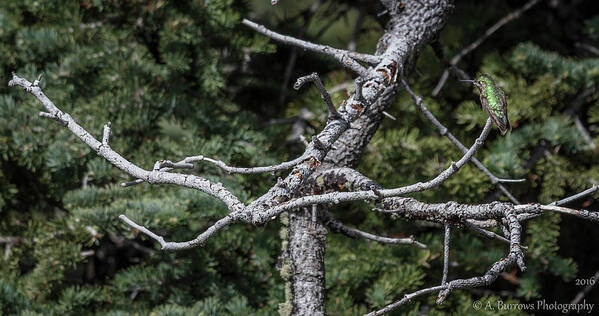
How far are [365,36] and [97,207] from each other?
1.19 m

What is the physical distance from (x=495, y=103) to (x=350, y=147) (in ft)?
1.16

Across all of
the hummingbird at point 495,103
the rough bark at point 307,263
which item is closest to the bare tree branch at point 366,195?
the hummingbird at point 495,103

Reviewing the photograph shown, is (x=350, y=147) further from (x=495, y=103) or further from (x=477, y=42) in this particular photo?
(x=477, y=42)

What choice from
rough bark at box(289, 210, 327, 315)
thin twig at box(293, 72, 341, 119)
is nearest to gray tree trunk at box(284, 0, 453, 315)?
rough bark at box(289, 210, 327, 315)

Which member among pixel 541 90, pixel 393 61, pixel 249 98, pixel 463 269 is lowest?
pixel 463 269

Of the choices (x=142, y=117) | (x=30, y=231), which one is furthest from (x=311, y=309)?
(x=30, y=231)

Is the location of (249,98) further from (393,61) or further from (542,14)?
(542,14)

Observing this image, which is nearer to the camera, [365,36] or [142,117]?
[142,117]

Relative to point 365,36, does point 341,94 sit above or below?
below

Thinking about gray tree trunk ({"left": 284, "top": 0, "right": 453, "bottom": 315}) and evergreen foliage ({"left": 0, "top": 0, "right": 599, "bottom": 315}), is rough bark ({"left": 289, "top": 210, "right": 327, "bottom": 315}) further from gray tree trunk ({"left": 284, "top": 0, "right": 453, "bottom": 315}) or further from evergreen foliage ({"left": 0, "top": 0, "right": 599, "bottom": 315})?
evergreen foliage ({"left": 0, "top": 0, "right": 599, "bottom": 315})

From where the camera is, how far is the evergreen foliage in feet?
4.73

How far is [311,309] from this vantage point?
1.10 m

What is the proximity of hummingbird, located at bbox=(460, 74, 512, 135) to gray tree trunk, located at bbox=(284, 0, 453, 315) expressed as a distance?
0.23m

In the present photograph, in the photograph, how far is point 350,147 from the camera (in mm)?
1237
